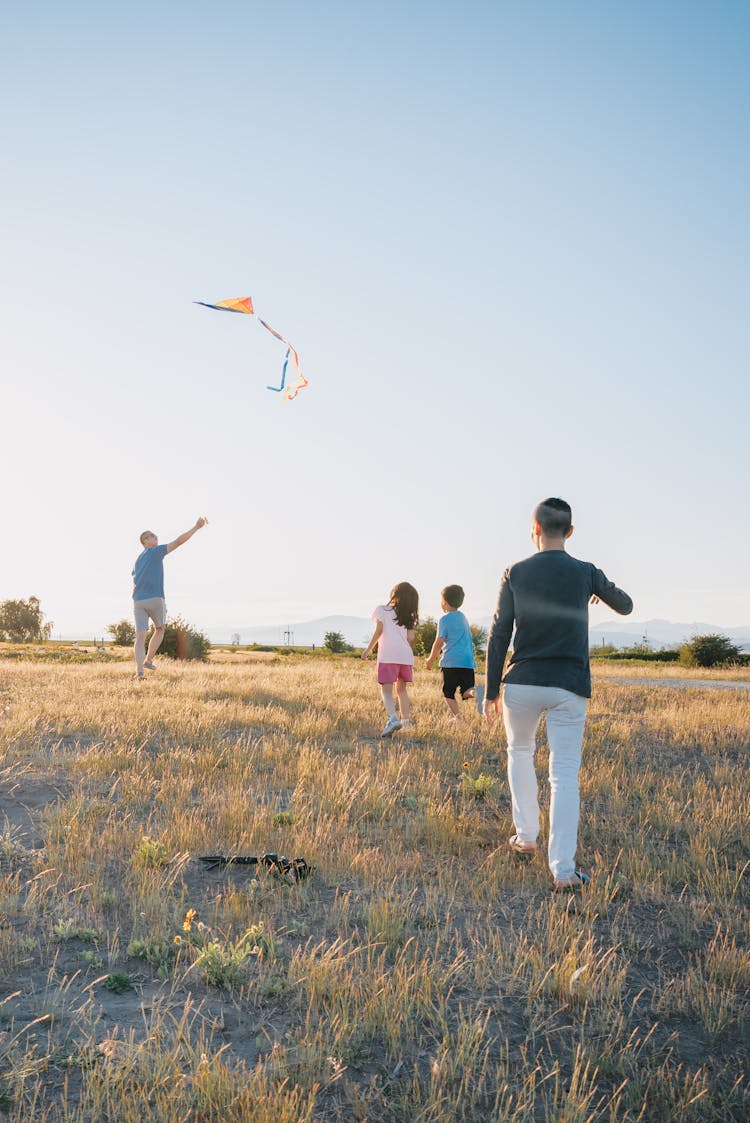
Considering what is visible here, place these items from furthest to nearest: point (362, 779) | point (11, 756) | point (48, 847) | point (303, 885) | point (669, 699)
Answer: point (669, 699)
point (11, 756)
point (362, 779)
point (48, 847)
point (303, 885)

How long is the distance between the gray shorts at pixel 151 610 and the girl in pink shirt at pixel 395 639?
573 cm

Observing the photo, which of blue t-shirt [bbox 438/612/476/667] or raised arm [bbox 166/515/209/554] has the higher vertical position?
raised arm [bbox 166/515/209/554]

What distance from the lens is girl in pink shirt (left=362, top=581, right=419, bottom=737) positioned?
10070mm

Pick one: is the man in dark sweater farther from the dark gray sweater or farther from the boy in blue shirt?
the boy in blue shirt

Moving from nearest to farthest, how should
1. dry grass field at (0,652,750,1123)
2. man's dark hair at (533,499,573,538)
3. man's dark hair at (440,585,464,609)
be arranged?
dry grass field at (0,652,750,1123) → man's dark hair at (533,499,573,538) → man's dark hair at (440,585,464,609)

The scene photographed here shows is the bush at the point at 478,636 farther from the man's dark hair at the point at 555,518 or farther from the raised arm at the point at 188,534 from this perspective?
the man's dark hair at the point at 555,518

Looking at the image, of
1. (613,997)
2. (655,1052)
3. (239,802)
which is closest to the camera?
(655,1052)

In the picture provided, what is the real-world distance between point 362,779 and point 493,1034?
12.4ft

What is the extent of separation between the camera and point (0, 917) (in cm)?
441

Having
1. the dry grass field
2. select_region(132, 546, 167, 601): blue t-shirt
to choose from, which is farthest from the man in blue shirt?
the dry grass field

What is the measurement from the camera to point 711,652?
40500mm

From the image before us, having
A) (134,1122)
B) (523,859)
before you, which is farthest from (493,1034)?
(523,859)

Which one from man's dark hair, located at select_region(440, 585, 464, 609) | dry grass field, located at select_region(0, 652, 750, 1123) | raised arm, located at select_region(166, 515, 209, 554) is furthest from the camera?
raised arm, located at select_region(166, 515, 209, 554)

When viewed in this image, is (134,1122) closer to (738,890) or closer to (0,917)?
(0,917)
